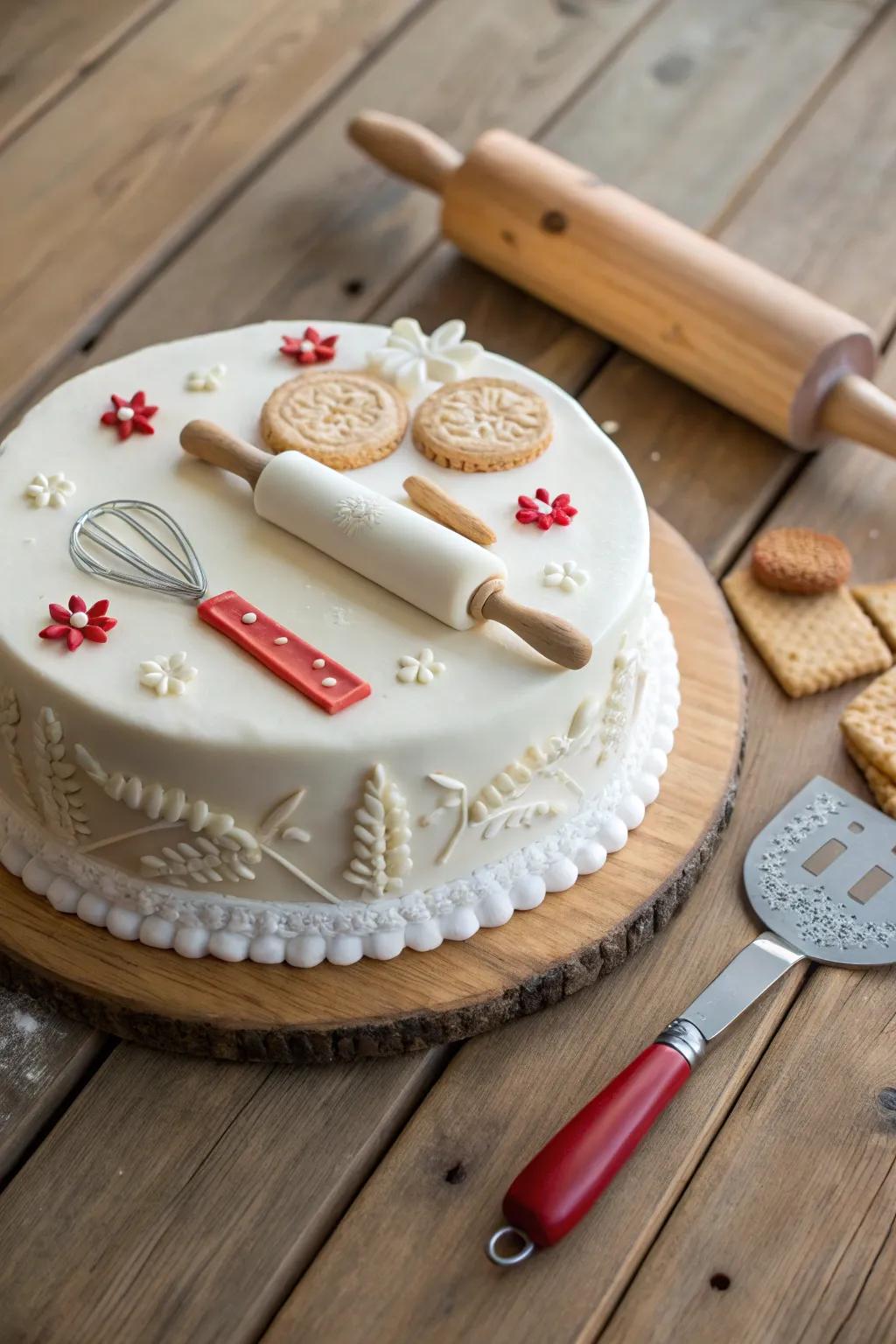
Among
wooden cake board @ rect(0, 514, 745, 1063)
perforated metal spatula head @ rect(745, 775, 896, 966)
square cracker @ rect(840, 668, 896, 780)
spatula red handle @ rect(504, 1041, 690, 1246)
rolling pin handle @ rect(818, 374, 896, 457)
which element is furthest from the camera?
rolling pin handle @ rect(818, 374, 896, 457)

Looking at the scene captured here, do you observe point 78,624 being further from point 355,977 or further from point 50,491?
point 355,977

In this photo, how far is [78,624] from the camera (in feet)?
3.93

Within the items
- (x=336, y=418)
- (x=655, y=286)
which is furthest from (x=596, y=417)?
(x=336, y=418)

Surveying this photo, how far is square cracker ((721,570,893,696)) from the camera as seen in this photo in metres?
1.57

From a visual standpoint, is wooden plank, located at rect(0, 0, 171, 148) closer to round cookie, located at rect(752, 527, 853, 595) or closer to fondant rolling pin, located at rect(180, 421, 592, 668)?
fondant rolling pin, located at rect(180, 421, 592, 668)

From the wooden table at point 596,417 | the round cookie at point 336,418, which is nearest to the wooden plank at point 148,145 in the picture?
the wooden table at point 596,417

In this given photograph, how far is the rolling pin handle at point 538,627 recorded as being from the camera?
→ 1.17 metres

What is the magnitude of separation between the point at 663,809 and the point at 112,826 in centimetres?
52

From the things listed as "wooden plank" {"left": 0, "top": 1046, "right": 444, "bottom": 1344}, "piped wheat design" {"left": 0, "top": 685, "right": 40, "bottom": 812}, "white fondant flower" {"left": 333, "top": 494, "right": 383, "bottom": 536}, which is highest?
"white fondant flower" {"left": 333, "top": 494, "right": 383, "bottom": 536}

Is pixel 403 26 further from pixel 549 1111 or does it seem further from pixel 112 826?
pixel 549 1111

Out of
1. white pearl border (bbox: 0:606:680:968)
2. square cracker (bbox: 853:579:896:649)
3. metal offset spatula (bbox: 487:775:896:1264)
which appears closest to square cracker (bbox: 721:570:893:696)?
square cracker (bbox: 853:579:896:649)

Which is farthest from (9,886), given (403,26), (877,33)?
(877,33)

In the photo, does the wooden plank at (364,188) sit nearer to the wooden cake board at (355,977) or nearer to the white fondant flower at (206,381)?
the white fondant flower at (206,381)

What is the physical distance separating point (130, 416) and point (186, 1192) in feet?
2.32
